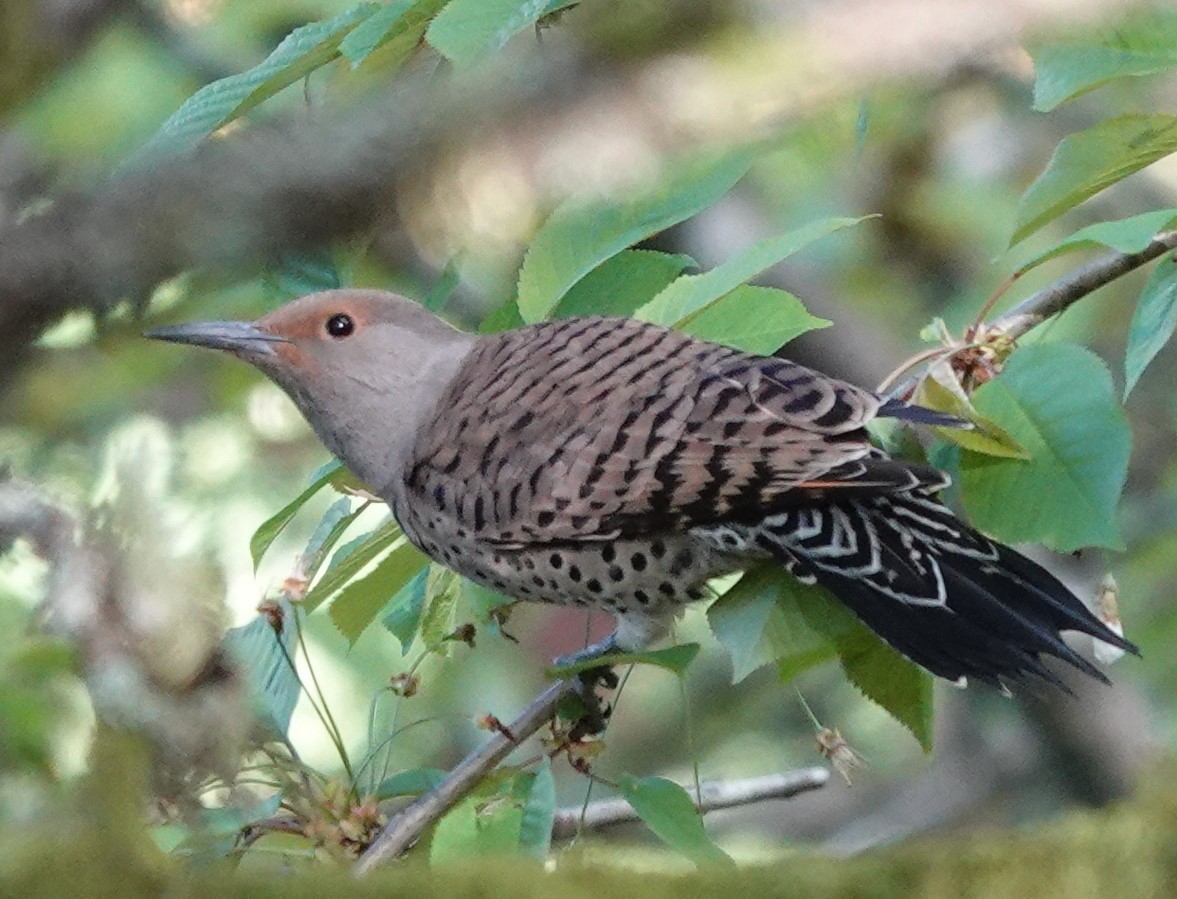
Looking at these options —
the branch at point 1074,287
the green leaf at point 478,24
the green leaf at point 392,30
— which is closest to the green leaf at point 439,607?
the branch at point 1074,287

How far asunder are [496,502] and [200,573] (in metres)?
1.78

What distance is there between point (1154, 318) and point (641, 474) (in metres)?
0.71

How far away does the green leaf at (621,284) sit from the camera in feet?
6.49

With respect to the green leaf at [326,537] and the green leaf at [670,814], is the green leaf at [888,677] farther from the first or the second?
the green leaf at [326,537]

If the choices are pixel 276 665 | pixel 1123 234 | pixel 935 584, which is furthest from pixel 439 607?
pixel 1123 234

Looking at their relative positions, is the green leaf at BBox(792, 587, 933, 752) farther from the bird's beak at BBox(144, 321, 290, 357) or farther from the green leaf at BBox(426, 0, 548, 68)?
the green leaf at BBox(426, 0, 548, 68)

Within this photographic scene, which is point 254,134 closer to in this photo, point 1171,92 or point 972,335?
point 972,335

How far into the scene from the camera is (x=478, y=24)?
975mm

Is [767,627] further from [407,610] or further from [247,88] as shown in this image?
[247,88]

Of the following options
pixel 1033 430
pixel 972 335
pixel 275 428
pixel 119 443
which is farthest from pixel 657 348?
pixel 119 443

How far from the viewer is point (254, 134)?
505 millimetres

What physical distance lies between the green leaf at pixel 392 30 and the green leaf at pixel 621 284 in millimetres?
720

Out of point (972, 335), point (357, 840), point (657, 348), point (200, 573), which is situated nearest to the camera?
point (200, 573)

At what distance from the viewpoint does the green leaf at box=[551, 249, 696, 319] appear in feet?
6.49
